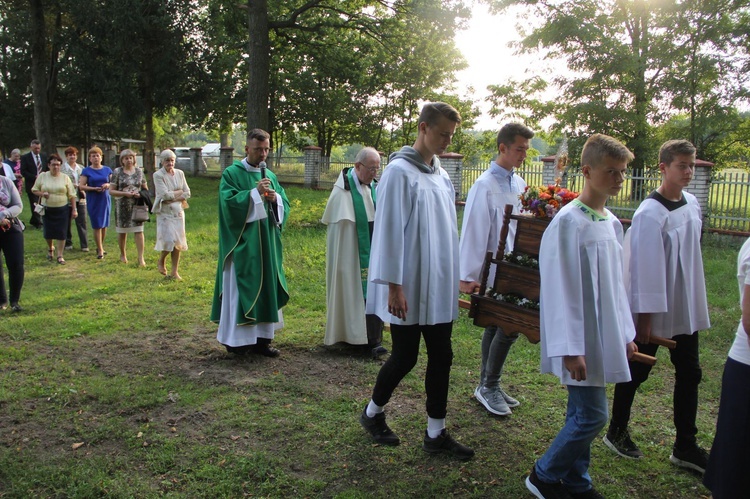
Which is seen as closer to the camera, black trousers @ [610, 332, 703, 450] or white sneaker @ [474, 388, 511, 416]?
black trousers @ [610, 332, 703, 450]

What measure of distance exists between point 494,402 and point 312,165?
66.2ft

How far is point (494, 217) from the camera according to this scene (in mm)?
4402

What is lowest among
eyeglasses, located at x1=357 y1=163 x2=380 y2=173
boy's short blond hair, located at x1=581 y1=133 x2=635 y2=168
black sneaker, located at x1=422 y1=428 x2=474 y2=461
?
black sneaker, located at x1=422 y1=428 x2=474 y2=461

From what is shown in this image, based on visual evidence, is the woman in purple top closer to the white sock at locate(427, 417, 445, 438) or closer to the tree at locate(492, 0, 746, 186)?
the white sock at locate(427, 417, 445, 438)

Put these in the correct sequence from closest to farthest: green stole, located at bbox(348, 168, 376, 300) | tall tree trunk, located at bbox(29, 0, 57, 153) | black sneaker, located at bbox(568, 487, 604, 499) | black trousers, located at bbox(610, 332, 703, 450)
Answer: black sneaker, located at bbox(568, 487, 604, 499) → black trousers, located at bbox(610, 332, 703, 450) → green stole, located at bbox(348, 168, 376, 300) → tall tree trunk, located at bbox(29, 0, 57, 153)

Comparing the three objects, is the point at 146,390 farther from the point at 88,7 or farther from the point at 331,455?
the point at 88,7

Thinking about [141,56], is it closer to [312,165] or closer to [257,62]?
[312,165]

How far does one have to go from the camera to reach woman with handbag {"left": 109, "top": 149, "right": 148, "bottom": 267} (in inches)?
406

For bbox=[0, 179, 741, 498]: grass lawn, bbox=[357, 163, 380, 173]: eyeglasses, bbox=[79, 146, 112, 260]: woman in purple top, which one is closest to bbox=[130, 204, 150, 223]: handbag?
bbox=[79, 146, 112, 260]: woman in purple top

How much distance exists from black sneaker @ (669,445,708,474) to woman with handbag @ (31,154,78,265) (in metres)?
10.3

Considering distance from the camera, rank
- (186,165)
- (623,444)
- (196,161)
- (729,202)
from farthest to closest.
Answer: (186,165) → (196,161) → (729,202) → (623,444)

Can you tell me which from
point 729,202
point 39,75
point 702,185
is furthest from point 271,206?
point 39,75

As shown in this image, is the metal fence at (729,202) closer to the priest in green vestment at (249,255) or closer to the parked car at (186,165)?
the priest in green vestment at (249,255)

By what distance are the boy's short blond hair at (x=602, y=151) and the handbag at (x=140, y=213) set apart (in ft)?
28.9
